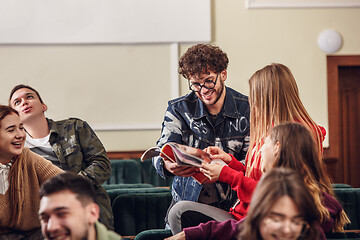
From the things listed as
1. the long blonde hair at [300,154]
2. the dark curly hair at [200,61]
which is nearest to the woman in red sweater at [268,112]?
the long blonde hair at [300,154]

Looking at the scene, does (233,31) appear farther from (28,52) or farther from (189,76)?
(189,76)

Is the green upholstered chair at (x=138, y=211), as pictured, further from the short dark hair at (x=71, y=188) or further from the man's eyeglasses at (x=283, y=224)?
the man's eyeglasses at (x=283, y=224)

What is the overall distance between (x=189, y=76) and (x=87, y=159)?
850mm

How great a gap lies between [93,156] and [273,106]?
48.5 inches

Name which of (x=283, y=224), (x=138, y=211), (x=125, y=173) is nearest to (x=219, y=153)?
(x=138, y=211)

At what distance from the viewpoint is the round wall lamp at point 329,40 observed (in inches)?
224

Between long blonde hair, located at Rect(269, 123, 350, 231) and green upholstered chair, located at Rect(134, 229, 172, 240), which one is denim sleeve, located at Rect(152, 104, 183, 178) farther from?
long blonde hair, located at Rect(269, 123, 350, 231)

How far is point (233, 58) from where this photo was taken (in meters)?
5.68

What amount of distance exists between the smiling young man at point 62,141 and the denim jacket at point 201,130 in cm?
44

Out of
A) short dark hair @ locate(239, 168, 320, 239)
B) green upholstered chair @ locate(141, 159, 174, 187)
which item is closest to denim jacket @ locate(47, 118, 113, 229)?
short dark hair @ locate(239, 168, 320, 239)

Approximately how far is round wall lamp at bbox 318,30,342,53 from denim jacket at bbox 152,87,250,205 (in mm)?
3373

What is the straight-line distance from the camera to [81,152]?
2.99 meters

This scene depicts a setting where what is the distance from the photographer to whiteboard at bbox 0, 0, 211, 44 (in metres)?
5.40

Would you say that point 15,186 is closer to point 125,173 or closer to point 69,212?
point 69,212
